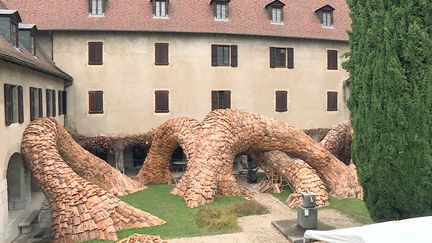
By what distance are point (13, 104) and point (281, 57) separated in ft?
62.1

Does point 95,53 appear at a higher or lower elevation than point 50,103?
higher

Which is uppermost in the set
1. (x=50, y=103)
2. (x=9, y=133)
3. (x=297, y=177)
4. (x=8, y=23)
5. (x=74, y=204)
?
(x=8, y=23)

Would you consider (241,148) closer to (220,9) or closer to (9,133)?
(9,133)

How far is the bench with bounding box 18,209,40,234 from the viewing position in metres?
14.8

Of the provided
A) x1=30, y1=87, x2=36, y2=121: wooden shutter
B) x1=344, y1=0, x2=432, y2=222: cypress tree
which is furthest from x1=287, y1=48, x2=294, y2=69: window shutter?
x1=30, y1=87, x2=36, y2=121: wooden shutter

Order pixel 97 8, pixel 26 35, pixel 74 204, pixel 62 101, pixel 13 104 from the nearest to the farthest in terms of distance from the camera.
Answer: pixel 74 204 → pixel 13 104 → pixel 26 35 → pixel 62 101 → pixel 97 8

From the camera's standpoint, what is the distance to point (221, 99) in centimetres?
2798

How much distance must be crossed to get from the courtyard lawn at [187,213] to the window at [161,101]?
26.3 feet

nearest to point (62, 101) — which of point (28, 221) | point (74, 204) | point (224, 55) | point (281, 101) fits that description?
point (224, 55)

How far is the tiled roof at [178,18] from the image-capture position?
25.9 metres

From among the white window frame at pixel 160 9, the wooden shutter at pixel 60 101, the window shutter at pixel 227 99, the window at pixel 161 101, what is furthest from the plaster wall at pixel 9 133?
the window shutter at pixel 227 99

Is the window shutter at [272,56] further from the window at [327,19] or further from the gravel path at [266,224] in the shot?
the gravel path at [266,224]

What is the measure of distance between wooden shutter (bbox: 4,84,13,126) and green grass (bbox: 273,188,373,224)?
464 inches

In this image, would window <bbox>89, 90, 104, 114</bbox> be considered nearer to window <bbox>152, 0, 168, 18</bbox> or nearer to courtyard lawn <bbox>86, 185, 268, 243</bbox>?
window <bbox>152, 0, 168, 18</bbox>
